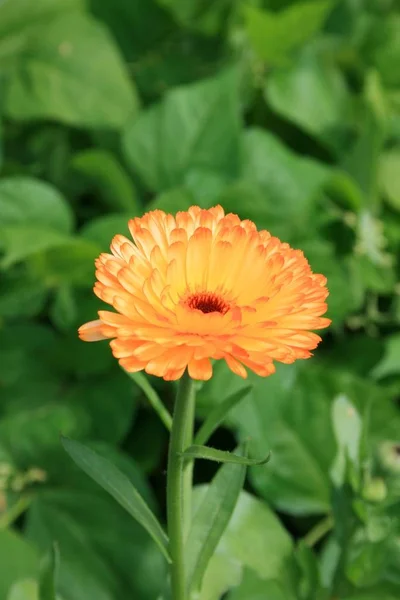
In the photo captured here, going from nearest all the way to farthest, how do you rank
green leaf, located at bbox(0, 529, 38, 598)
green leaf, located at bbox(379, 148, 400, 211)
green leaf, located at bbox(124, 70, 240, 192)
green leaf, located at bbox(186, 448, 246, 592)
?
green leaf, located at bbox(186, 448, 246, 592)
green leaf, located at bbox(0, 529, 38, 598)
green leaf, located at bbox(124, 70, 240, 192)
green leaf, located at bbox(379, 148, 400, 211)

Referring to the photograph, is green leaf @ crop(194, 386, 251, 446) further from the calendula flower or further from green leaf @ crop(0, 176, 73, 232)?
green leaf @ crop(0, 176, 73, 232)

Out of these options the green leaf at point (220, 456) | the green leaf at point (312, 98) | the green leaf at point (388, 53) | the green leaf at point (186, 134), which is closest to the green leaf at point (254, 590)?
the green leaf at point (220, 456)

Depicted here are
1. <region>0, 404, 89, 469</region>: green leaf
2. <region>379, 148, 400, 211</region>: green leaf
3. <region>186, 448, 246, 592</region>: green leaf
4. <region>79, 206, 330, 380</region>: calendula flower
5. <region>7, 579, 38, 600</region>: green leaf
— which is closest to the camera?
<region>79, 206, 330, 380</region>: calendula flower

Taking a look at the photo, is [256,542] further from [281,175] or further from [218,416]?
[281,175]

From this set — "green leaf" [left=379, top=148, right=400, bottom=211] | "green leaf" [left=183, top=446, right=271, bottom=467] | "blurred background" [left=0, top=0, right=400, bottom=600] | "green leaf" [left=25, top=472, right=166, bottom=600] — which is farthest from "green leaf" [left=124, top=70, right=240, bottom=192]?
"green leaf" [left=183, top=446, right=271, bottom=467]

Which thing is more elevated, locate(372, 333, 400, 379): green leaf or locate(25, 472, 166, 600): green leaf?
locate(372, 333, 400, 379): green leaf

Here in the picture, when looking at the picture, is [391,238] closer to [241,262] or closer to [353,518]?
[353,518]
